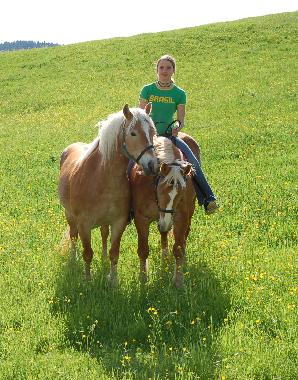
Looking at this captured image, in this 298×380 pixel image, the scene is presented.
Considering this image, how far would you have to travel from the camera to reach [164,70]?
8.11 metres

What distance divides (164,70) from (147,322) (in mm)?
4130

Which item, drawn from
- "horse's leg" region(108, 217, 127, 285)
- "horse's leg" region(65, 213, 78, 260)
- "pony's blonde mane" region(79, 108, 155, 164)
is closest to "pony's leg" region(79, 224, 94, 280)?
"horse's leg" region(108, 217, 127, 285)

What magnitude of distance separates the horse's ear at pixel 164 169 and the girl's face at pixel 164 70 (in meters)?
2.29

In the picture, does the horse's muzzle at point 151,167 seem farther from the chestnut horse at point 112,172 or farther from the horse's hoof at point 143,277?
the horse's hoof at point 143,277

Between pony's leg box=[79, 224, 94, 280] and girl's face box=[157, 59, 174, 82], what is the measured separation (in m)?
2.86

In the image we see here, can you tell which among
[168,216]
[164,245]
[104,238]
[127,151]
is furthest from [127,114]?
[104,238]

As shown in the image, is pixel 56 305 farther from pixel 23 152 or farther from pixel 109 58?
pixel 109 58

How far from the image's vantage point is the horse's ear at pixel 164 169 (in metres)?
6.48

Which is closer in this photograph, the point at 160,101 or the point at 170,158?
the point at 170,158

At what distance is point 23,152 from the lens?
19562 mm

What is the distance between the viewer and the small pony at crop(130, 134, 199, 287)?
6.58m

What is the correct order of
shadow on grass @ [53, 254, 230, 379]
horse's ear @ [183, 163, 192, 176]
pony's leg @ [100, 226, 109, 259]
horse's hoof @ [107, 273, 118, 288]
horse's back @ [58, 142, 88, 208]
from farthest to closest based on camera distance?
pony's leg @ [100, 226, 109, 259] < horse's back @ [58, 142, 88, 208] < horse's hoof @ [107, 273, 118, 288] < horse's ear @ [183, 163, 192, 176] < shadow on grass @ [53, 254, 230, 379]

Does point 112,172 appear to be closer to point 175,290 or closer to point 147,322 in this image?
point 175,290

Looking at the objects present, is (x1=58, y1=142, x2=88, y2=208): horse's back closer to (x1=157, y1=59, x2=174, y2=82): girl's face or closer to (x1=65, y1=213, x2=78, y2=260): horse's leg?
(x1=65, y1=213, x2=78, y2=260): horse's leg
